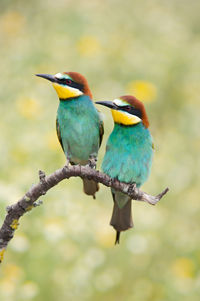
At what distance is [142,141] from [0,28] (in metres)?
3.93

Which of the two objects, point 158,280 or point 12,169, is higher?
point 12,169

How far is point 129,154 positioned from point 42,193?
647mm

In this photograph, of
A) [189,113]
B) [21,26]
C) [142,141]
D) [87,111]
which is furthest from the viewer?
[21,26]

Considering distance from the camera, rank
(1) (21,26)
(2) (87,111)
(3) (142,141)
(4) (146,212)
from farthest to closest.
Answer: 1. (1) (21,26)
2. (4) (146,212)
3. (2) (87,111)
4. (3) (142,141)

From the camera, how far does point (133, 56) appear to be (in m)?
4.81

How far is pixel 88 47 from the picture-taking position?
4711mm

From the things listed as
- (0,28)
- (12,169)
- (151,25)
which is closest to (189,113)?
(151,25)

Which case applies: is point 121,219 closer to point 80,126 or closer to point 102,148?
point 80,126

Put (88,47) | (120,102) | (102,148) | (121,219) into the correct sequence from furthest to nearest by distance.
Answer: (88,47), (102,148), (121,219), (120,102)

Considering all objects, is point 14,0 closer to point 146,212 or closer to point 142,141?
point 146,212

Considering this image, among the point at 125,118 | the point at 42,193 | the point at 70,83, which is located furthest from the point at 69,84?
the point at 42,193

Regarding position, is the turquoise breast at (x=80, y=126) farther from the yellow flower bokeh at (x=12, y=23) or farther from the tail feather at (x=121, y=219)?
the yellow flower bokeh at (x=12, y=23)

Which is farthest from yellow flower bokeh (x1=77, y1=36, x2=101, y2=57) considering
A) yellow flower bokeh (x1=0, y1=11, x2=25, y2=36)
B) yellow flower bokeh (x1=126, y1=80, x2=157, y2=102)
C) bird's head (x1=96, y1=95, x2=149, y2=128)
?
bird's head (x1=96, y1=95, x2=149, y2=128)

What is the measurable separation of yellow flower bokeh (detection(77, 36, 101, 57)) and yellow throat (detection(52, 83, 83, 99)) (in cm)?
244
